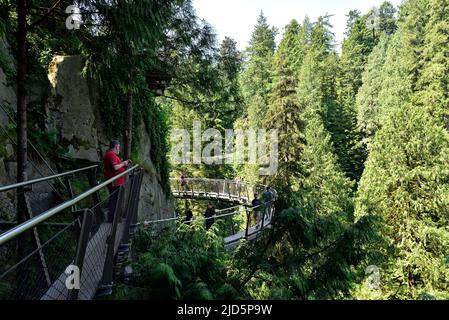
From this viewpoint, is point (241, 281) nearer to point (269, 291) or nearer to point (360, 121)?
point (269, 291)

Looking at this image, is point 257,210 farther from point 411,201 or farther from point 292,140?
point 292,140

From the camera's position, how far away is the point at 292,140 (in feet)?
76.5

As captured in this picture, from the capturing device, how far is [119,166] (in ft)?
17.4

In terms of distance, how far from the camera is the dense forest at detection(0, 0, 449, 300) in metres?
4.63

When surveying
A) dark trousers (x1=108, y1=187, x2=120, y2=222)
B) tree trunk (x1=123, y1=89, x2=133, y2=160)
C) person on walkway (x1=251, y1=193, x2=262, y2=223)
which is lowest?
person on walkway (x1=251, y1=193, x2=262, y2=223)

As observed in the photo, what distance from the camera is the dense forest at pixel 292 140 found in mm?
4633

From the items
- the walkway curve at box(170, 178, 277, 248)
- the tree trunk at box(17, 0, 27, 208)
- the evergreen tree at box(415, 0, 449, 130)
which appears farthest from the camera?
the evergreen tree at box(415, 0, 449, 130)

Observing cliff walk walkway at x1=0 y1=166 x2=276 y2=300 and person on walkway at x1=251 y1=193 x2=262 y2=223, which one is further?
person on walkway at x1=251 y1=193 x2=262 y2=223

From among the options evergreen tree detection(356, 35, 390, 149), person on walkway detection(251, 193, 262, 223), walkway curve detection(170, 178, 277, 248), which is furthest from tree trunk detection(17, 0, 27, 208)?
evergreen tree detection(356, 35, 390, 149)

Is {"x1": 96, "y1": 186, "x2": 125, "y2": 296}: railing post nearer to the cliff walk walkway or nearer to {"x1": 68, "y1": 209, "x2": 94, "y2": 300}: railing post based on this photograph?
the cliff walk walkway

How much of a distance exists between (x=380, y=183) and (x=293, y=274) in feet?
48.2

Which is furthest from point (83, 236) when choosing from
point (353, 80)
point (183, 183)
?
point (353, 80)

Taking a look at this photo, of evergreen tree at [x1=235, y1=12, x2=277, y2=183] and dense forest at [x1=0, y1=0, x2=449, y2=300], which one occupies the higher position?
evergreen tree at [x1=235, y1=12, x2=277, y2=183]

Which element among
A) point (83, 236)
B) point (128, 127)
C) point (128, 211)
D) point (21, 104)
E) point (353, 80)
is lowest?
point (128, 211)
